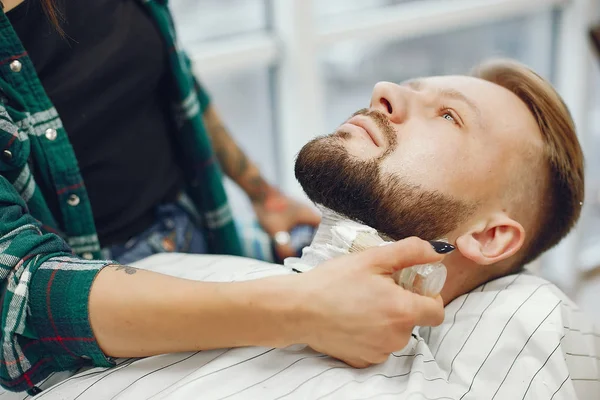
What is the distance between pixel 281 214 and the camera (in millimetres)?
1814

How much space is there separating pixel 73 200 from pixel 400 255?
687 mm

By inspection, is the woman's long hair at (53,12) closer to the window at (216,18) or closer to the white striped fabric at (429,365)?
the white striped fabric at (429,365)

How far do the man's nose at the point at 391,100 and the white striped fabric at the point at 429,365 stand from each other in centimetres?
39

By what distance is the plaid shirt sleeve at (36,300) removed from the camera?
104 centimetres

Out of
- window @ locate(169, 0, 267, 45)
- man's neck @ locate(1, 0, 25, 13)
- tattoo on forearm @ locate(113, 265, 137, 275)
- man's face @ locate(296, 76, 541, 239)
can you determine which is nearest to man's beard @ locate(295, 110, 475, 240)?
man's face @ locate(296, 76, 541, 239)

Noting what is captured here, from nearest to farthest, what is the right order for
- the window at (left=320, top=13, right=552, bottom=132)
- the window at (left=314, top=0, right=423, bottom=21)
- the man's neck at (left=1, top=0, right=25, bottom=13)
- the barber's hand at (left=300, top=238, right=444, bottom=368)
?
the barber's hand at (left=300, top=238, right=444, bottom=368)
the man's neck at (left=1, top=0, right=25, bottom=13)
the window at (left=314, top=0, right=423, bottom=21)
the window at (left=320, top=13, right=552, bottom=132)

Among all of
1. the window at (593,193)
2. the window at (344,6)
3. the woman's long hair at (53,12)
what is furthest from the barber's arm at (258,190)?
the window at (593,193)

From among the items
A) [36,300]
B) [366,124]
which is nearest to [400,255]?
[366,124]

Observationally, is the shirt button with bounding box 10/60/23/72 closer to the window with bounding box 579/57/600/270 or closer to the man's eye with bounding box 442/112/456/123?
the man's eye with bounding box 442/112/456/123

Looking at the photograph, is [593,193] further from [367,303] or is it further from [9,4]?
[9,4]

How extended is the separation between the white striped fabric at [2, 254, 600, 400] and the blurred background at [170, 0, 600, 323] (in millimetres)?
1132

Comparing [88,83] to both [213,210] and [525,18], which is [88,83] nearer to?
[213,210]

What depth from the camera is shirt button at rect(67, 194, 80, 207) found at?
131 cm

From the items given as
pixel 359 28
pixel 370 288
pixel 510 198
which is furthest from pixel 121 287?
pixel 359 28
